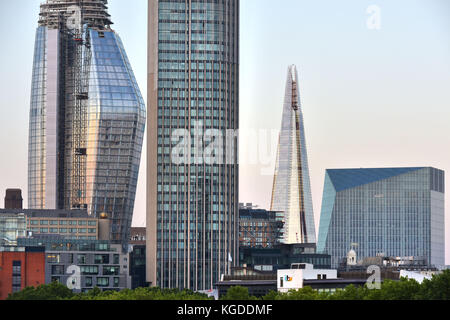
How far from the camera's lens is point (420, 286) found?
153 meters

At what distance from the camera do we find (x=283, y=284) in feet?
632
